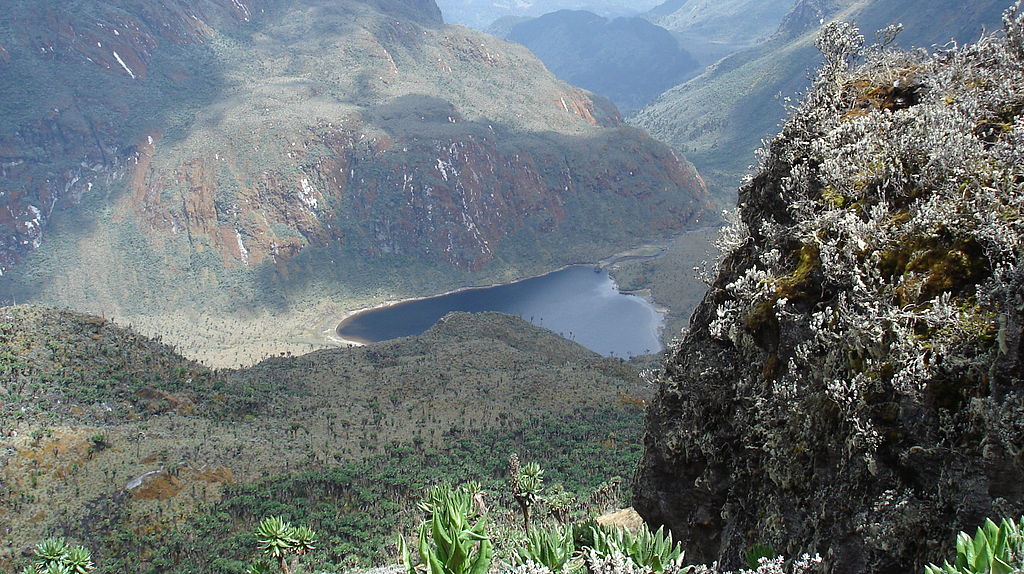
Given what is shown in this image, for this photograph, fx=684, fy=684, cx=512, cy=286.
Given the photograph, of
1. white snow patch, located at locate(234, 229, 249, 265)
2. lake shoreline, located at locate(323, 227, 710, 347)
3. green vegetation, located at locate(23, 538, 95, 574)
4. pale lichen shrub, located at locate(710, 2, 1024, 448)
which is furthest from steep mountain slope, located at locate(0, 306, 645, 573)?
white snow patch, located at locate(234, 229, 249, 265)

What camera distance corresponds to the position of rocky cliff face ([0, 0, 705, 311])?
127 m

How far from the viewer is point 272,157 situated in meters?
133

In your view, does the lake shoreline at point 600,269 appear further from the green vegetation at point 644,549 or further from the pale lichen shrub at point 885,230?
the green vegetation at point 644,549

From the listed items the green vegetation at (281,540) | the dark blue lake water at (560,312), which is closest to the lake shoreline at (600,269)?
the dark blue lake water at (560,312)

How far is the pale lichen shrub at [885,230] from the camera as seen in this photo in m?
6.23

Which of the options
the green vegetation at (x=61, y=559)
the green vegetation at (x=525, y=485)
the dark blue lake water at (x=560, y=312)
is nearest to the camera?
the green vegetation at (x=525, y=485)

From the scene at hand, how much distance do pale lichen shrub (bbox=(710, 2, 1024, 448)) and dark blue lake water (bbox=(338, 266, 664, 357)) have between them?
85821 mm

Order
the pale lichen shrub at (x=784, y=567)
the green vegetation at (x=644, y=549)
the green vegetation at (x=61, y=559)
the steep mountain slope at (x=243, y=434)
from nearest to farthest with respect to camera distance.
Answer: the pale lichen shrub at (x=784, y=567), the green vegetation at (x=644, y=549), the green vegetation at (x=61, y=559), the steep mountain slope at (x=243, y=434)

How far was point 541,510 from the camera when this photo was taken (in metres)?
27.9

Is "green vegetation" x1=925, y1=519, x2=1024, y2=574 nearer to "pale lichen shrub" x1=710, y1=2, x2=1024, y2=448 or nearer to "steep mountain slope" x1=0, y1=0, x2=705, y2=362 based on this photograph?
"pale lichen shrub" x1=710, y1=2, x2=1024, y2=448

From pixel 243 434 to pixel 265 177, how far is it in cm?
9750

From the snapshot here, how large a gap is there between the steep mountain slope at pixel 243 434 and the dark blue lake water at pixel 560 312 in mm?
38038

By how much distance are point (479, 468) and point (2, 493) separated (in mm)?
22592

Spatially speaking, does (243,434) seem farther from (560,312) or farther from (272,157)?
(272,157)
